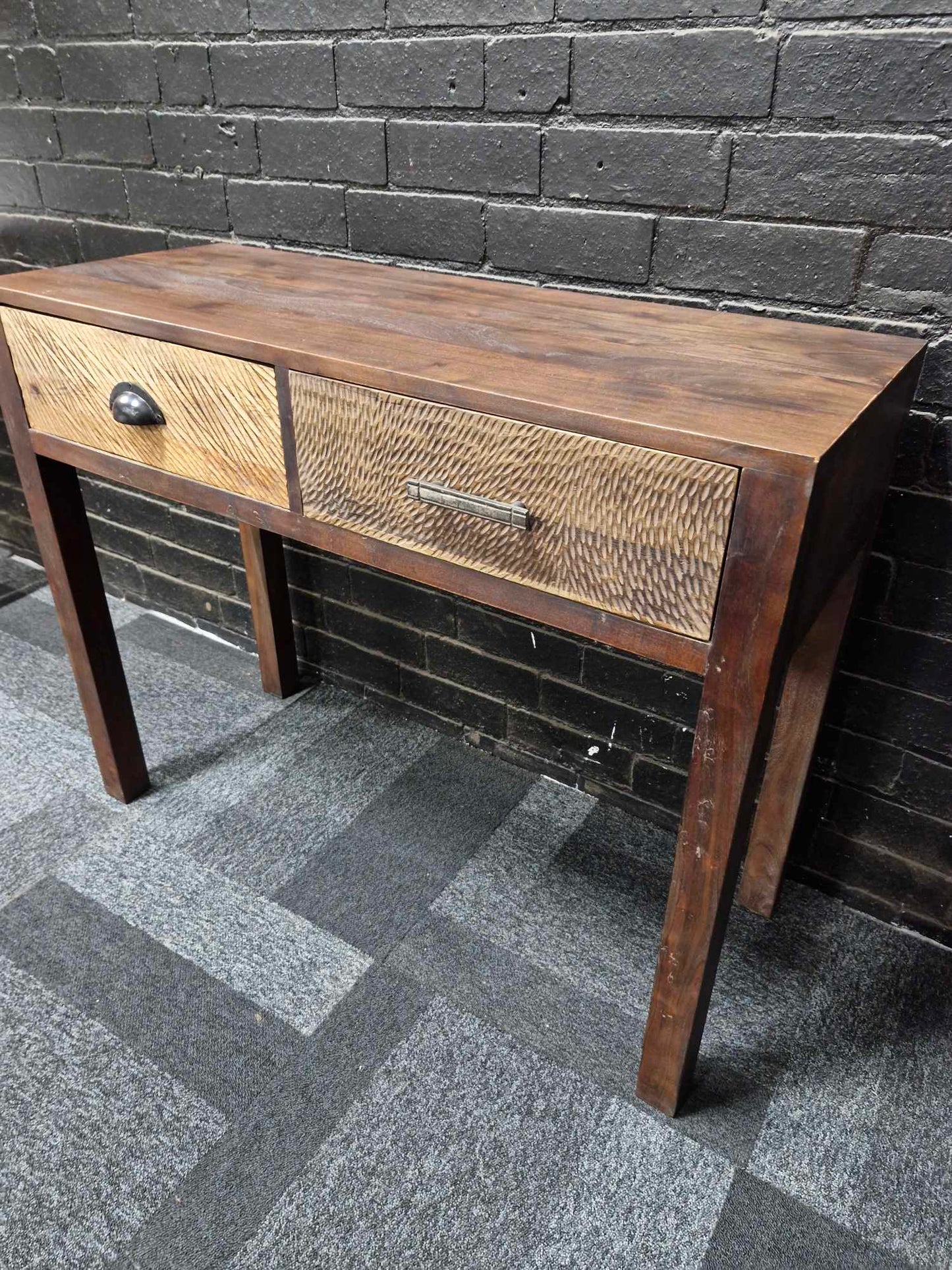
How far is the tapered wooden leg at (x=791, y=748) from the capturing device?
102 cm

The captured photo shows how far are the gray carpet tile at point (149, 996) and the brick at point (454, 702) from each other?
0.59 m

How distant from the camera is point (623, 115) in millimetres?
1014

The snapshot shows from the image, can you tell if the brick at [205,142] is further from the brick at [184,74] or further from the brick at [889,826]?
the brick at [889,826]

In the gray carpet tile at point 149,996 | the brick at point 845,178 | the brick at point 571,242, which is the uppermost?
the brick at point 845,178

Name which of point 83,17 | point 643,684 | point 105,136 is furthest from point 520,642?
point 83,17

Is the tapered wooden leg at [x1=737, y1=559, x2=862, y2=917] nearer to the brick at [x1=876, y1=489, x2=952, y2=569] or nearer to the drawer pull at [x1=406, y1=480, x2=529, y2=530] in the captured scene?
the brick at [x1=876, y1=489, x2=952, y2=569]

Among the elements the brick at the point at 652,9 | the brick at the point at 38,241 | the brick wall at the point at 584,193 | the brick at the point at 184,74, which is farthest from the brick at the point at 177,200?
the brick at the point at 652,9

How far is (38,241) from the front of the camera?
68.1 inches

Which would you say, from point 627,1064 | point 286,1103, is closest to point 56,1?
point 286,1103

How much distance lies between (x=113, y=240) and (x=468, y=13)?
→ 85 centimetres

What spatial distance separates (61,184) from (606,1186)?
180cm

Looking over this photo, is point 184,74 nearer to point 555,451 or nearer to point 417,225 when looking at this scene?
point 417,225

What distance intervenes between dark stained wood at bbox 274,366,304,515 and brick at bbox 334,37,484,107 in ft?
1.73

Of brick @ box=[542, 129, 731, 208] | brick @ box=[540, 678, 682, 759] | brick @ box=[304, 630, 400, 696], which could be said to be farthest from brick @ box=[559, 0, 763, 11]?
brick @ box=[304, 630, 400, 696]
